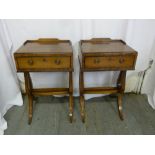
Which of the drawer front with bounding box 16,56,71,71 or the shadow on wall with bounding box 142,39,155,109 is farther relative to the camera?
the shadow on wall with bounding box 142,39,155,109

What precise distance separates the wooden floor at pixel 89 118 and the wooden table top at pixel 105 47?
721mm

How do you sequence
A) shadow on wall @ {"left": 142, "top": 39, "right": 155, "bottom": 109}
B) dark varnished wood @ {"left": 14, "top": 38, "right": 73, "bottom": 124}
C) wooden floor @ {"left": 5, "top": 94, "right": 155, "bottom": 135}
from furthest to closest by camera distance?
shadow on wall @ {"left": 142, "top": 39, "right": 155, "bottom": 109}
wooden floor @ {"left": 5, "top": 94, "right": 155, "bottom": 135}
dark varnished wood @ {"left": 14, "top": 38, "right": 73, "bottom": 124}

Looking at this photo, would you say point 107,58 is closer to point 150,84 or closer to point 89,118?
point 89,118

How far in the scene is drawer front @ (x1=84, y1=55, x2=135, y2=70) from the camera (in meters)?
1.34

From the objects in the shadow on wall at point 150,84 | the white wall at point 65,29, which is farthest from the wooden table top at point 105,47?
the shadow on wall at point 150,84

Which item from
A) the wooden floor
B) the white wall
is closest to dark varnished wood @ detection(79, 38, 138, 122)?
the white wall

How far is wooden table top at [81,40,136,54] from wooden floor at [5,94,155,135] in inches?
28.4

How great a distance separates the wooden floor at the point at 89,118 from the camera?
153cm

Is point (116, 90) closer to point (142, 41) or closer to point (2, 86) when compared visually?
point (142, 41)

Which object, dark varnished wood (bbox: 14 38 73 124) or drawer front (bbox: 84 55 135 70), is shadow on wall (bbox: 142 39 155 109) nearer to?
drawer front (bbox: 84 55 135 70)
